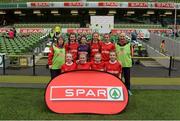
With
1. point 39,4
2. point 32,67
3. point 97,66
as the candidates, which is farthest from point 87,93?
point 39,4

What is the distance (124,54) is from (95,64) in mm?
1187

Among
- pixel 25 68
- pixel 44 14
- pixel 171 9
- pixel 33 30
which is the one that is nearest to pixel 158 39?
pixel 25 68

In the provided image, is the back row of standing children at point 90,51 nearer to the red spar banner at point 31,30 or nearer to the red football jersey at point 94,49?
the red football jersey at point 94,49

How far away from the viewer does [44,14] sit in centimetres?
6159

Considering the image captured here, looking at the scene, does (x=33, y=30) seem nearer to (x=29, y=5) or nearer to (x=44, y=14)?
(x=29, y=5)

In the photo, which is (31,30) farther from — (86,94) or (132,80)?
(86,94)

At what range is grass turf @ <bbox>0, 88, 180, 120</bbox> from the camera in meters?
9.09

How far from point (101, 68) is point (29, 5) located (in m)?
44.9

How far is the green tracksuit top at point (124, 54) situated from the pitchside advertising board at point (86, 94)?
53.8 inches

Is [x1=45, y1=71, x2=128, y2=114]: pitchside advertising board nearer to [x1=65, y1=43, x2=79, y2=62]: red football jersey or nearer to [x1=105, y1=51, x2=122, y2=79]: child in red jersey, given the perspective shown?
[x1=105, y1=51, x2=122, y2=79]: child in red jersey

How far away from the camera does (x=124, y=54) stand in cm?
1095

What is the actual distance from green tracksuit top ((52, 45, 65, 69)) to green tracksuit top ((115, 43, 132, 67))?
1.40 m

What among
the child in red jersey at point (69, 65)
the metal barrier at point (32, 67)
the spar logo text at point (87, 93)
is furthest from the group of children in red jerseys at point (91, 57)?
the metal barrier at point (32, 67)

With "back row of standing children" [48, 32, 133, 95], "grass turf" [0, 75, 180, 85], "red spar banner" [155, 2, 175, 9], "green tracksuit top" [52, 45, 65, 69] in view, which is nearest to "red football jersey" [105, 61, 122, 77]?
"back row of standing children" [48, 32, 133, 95]
